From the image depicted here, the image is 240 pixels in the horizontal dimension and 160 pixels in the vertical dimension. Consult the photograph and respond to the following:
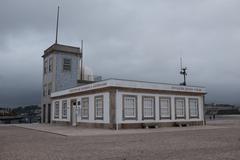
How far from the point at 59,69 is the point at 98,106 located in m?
12.3

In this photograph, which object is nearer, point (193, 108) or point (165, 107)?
point (165, 107)

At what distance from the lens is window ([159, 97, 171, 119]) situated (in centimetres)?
2782

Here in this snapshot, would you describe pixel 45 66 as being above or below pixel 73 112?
above

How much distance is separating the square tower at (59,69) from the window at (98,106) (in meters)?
11.6

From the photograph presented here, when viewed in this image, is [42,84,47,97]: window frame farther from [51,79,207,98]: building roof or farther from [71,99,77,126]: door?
[71,99,77,126]: door

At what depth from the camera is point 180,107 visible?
2956cm

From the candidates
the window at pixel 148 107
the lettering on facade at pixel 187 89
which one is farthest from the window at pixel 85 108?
the lettering on facade at pixel 187 89

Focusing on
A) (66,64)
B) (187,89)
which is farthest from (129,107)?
(66,64)

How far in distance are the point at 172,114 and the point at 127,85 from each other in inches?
245

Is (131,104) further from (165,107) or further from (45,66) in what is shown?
(45,66)

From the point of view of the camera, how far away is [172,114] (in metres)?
28.6

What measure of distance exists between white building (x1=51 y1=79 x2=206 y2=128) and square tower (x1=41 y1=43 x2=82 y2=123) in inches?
170

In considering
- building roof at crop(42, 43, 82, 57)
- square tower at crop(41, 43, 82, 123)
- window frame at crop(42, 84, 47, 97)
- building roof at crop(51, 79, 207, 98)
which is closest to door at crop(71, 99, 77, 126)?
building roof at crop(51, 79, 207, 98)

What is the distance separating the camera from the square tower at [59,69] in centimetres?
3669
